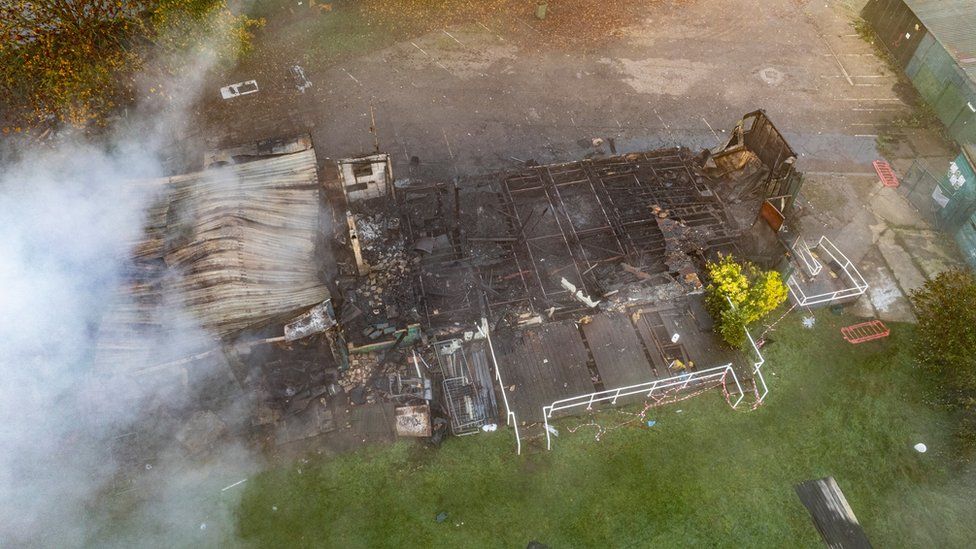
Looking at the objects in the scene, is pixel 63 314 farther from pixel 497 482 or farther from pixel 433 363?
pixel 497 482

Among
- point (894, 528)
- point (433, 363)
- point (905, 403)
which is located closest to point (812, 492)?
point (894, 528)

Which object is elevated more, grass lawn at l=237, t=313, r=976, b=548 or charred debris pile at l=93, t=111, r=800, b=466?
charred debris pile at l=93, t=111, r=800, b=466

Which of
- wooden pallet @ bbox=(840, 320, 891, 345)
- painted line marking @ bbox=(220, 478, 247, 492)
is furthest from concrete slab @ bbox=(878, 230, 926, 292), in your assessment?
painted line marking @ bbox=(220, 478, 247, 492)

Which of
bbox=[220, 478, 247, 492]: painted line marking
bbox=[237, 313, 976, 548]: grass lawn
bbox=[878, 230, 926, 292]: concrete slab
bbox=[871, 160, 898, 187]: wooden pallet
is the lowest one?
bbox=[237, 313, 976, 548]: grass lawn

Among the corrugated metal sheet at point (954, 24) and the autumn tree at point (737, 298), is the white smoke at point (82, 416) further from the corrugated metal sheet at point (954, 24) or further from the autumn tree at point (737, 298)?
the corrugated metal sheet at point (954, 24)

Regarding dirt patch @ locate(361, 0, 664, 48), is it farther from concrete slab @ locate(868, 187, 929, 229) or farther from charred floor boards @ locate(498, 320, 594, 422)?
charred floor boards @ locate(498, 320, 594, 422)
